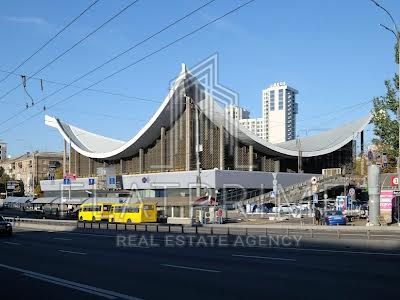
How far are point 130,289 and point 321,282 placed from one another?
4.07 m

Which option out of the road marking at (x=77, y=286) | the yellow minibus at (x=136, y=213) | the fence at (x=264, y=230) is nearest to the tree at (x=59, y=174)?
the yellow minibus at (x=136, y=213)

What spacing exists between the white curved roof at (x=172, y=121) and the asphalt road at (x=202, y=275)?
5447cm

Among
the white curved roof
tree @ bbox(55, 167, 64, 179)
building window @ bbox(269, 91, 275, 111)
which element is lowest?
tree @ bbox(55, 167, 64, 179)

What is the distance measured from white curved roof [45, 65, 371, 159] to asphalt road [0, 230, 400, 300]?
179 feet

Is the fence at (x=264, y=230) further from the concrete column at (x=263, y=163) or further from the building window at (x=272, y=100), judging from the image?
the building window at (x=272, y=100)

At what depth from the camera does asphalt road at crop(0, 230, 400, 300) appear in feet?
34.1

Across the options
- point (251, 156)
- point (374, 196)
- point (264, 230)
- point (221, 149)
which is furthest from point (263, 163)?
point (264, 230)

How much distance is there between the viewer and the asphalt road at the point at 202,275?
1041 centimetres

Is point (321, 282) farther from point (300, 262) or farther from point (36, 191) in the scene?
point (36, 191)

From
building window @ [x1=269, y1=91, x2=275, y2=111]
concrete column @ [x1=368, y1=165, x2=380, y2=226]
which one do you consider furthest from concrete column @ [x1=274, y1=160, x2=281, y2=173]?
concrete column @ [x1=368, y1=165, x2=380, y2=226]

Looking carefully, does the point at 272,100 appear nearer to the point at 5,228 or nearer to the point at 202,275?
the point at 5,228

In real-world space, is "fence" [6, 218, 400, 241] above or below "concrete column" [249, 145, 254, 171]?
below

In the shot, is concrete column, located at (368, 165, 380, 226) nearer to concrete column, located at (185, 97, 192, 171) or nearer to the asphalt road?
the asphalt road

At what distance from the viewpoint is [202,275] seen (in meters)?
13.1
